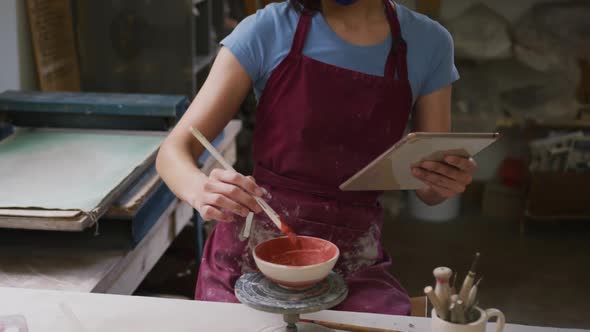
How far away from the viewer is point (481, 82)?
14.2 ft

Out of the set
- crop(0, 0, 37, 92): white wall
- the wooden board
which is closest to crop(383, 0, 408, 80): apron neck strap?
crop(0, 0, 37, 92): white wall

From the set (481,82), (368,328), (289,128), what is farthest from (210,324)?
(481,82)

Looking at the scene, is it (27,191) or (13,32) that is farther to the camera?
(13,32)

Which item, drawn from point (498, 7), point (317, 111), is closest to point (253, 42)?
point (317, 111)

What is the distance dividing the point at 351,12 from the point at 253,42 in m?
0.26

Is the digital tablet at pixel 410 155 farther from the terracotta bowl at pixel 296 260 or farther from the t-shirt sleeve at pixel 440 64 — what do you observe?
the t-shirt sleeve at pixel 440 64

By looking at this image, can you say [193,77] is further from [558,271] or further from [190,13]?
[558,271]

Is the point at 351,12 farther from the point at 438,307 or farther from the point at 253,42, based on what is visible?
the point at 438,307

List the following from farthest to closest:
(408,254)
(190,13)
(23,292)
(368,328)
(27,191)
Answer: (408,254) < (190,13) < (27,191) < (23,292) < (368,328)

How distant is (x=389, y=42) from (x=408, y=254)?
2299 millimetres

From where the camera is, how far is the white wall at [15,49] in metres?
2.83

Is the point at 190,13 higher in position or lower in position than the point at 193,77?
higher

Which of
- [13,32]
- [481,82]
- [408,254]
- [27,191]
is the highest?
[13,32]

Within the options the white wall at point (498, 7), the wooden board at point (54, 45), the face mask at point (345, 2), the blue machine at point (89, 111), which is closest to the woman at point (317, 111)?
the face mask at point (345, 2)
